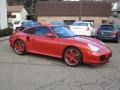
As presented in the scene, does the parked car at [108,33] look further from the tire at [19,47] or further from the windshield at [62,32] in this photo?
the tire at [19,47]

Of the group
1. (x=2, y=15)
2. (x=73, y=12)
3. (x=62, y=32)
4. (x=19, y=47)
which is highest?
(x=73, y=12)

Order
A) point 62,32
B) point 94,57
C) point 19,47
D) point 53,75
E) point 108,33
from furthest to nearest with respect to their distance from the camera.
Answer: point 108,33 < point 19,47 < point 62,32 < point 94,57 < point 53,75

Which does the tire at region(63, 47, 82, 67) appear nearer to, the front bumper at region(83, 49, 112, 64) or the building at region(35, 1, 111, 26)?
the front bumper at region(83, 49, 112, 64)

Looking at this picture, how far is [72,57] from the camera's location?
32.1 feet

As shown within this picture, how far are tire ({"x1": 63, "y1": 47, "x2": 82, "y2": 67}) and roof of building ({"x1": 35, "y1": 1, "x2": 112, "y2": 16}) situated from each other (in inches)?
2110

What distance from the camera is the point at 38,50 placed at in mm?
11016

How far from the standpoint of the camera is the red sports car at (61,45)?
9539 mm

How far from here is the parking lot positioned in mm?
7156

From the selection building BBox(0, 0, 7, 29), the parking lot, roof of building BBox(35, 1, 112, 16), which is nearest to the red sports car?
the parking lot

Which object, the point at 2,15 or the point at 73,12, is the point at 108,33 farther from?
the point at 73,12

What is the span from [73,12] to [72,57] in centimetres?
5447

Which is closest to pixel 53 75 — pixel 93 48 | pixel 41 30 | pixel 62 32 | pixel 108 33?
pixel 93 48

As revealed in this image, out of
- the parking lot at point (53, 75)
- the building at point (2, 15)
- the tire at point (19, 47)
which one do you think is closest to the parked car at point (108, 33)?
the parking lot at point (53, 75)

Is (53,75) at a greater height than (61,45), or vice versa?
(61,45)
